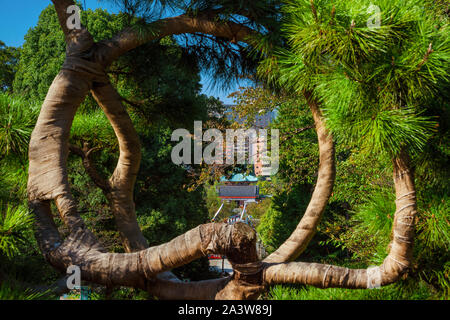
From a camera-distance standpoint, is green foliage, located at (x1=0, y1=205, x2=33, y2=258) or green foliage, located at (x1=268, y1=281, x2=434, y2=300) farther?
green foliage, located at (x1=268, y1=281, x2=434, y2=300)

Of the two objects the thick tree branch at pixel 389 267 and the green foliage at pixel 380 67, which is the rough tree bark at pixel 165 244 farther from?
the green foliage at pixel 380 67

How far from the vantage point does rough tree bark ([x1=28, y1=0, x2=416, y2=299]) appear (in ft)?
3.29

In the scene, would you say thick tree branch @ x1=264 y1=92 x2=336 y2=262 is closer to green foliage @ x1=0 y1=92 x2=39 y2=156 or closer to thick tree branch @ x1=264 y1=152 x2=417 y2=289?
thick tree branch @ x1=264 y1=152 x2=417 y2=289

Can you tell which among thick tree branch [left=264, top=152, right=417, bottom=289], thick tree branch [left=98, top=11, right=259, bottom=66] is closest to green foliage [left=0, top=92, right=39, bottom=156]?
thick tree branch [left=98, top=11, right=259, bottom=66]

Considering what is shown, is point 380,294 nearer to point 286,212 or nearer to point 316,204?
point 316,204

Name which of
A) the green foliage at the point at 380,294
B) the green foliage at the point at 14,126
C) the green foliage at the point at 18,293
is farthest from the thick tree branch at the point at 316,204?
the green foliage at the point at 14,126

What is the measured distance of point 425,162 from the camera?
1069 mm

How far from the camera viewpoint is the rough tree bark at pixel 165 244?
1002mm

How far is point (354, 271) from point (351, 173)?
2674 millimetres

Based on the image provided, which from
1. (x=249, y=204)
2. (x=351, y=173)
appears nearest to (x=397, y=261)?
(x=351, y=173)

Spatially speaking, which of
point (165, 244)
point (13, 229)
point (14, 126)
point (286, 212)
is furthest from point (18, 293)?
point (286, 212)

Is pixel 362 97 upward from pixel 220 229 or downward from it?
upward

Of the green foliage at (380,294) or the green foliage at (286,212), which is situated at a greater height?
the green foliage at (380,294)
